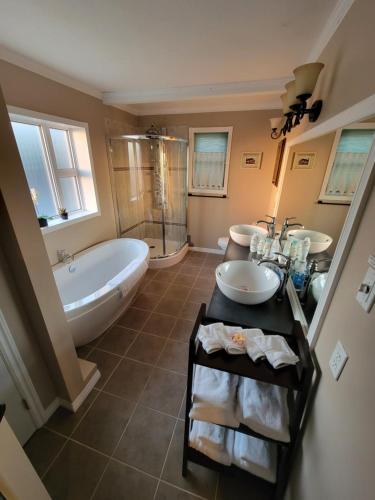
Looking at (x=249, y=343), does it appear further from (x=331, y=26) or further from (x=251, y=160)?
(x=251, y=160)

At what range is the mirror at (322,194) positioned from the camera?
854mm

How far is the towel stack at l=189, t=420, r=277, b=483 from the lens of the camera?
103 cm

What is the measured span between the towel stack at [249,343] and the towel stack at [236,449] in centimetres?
54

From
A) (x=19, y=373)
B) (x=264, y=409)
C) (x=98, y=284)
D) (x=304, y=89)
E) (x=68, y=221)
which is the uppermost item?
(x=304, y=89)

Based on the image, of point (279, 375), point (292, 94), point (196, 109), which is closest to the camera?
point (279, 375)

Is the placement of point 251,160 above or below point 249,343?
above

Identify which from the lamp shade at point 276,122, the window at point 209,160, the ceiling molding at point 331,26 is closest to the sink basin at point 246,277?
the ceiling molding at point 331,26

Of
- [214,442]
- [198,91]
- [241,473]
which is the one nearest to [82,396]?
[214,442]

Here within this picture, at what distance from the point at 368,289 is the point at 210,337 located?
64cm

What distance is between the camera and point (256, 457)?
104 centimetres

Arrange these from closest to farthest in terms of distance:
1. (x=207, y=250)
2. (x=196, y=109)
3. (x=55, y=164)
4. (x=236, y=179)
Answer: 1. (x=55, y=164)
2. (x=196, y=109)
3. (x=236, y=179)
4. (x=207, y=250)

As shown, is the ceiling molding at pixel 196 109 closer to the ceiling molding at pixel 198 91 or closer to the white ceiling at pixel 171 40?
the ceiling molding at pixel 198 91

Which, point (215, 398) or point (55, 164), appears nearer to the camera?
point (215, 398)

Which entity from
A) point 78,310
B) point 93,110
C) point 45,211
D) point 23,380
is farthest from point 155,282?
point 93,110
